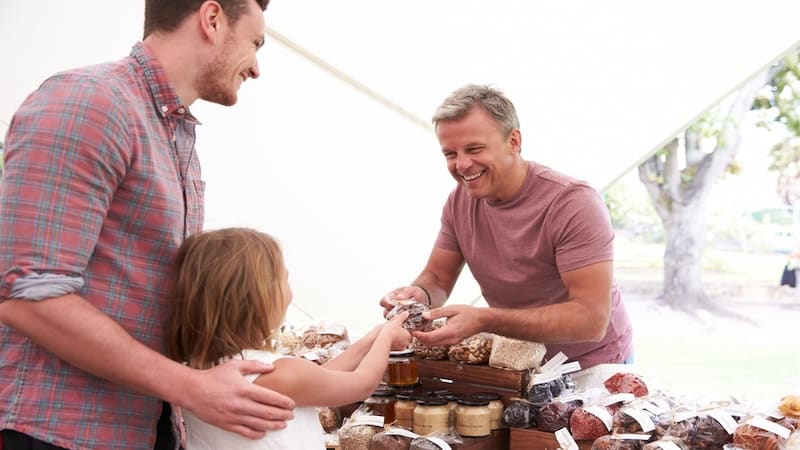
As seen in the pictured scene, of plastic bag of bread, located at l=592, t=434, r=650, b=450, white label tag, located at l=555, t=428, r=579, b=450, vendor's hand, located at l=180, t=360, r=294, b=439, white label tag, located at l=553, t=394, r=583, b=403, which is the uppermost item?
vendor's hand, located at l=180, t=360, r=294, b=439

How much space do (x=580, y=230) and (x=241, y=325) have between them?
125 cm

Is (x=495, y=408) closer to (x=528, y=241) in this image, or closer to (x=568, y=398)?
(x=568, y=398)

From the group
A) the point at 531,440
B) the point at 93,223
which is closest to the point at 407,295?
the point at 531,440

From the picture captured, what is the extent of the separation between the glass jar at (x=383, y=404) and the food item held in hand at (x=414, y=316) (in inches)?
7.7

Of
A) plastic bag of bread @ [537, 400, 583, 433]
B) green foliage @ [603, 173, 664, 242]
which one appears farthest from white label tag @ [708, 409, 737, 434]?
green foliage @ [603, 173, 664, 242]

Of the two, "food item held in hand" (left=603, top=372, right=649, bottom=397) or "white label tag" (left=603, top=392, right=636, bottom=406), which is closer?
"white label tag" (left=603, top=392, right=636, bottom=406)

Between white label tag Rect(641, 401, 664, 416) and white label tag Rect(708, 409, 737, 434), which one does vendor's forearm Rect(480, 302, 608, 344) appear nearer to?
white label tag Rect(641, 401, 664, 416)

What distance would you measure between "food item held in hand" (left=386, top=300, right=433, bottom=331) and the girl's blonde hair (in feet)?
1.99

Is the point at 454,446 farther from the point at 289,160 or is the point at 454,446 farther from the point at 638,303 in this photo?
the point at 638,303

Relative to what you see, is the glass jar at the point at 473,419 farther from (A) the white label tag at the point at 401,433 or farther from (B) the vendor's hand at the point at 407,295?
(B) the vendor's hand at the point at 407,295

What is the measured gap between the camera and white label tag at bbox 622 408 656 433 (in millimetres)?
1897

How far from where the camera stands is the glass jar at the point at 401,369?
2.31m

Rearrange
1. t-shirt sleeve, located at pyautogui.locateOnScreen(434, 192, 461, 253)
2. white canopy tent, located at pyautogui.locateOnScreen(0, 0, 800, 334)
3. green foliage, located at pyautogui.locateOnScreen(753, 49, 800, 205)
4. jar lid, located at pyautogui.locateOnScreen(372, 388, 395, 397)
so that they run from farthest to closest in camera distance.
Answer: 1. green foliage, located at pyautogui.locateOnScreen(753, 49, 800, 205)
2. white canopy tent, located at pyautogui.locateOnScreen(0, 0, 800, 334)
3. t-shirt sleeve, located at pyautogui.locateOnScreen(434, 192, 461, 253)
4. jar lid, located at pyautogui.locateOnScreen(372, 388, 395, 397)

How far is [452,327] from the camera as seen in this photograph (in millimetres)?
2260
